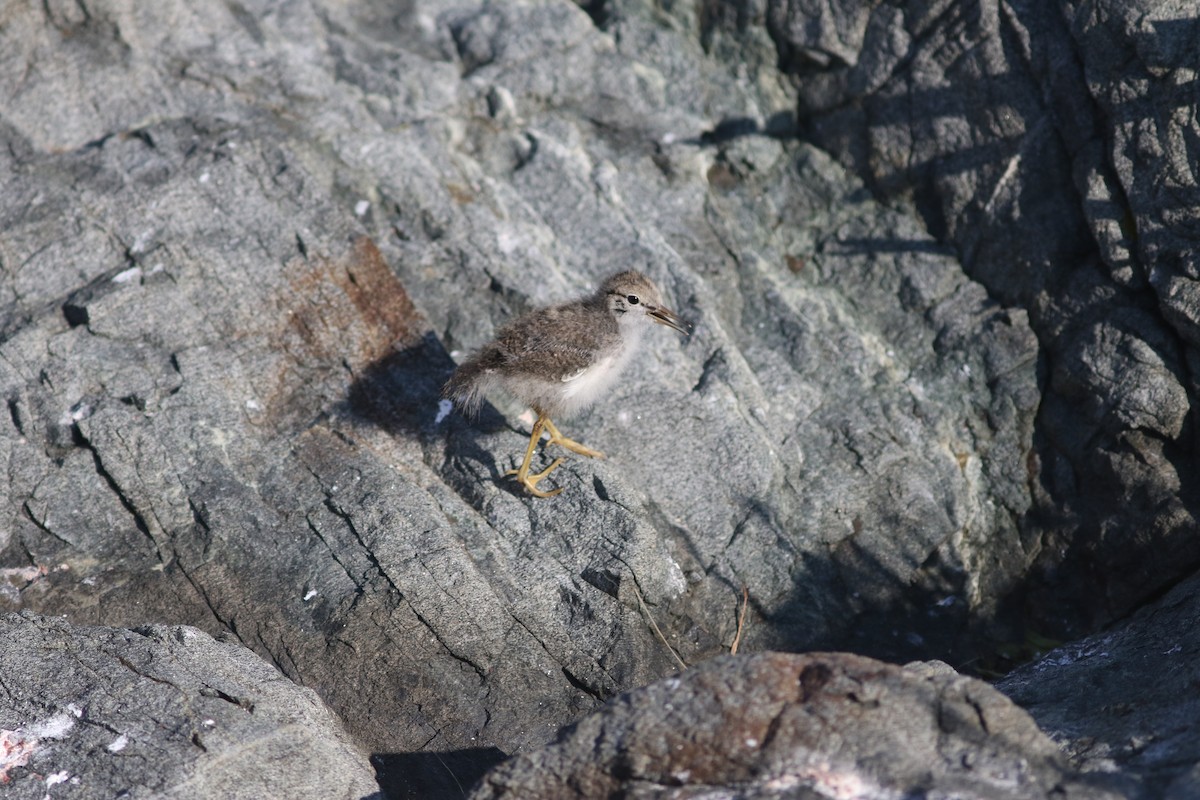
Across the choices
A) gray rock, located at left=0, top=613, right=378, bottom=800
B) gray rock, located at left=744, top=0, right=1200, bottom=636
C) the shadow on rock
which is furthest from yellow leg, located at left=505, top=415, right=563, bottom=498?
gray rock, located at left=744, top=0, right=1200, bottom=636

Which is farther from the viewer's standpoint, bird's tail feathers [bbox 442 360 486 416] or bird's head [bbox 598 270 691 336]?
bird's head [bbox 598 270 691 336]

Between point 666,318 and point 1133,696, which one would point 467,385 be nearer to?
point 666,318

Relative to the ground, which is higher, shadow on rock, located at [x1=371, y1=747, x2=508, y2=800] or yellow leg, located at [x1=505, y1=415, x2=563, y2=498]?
yellow leg, located at [x1=505, y1=415, x2=563, y2=498]

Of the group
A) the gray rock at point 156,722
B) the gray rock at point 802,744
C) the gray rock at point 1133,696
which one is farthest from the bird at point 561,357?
the gray rock at point 1133,696

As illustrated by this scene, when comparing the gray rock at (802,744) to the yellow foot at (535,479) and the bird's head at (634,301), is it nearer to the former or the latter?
the yellow foot at (535,479)

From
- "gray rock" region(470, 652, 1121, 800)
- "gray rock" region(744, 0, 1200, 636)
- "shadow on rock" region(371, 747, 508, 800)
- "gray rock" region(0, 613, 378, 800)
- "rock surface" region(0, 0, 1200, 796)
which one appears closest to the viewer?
"gray rock" region(470, 652, 1121, 800)

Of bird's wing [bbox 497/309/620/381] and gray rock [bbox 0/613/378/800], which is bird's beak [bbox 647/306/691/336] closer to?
bird's wing [bbox 497/309/620/381]

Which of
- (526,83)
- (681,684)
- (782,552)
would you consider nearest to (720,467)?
(782,552)

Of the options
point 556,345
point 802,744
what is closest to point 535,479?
point 556,345
